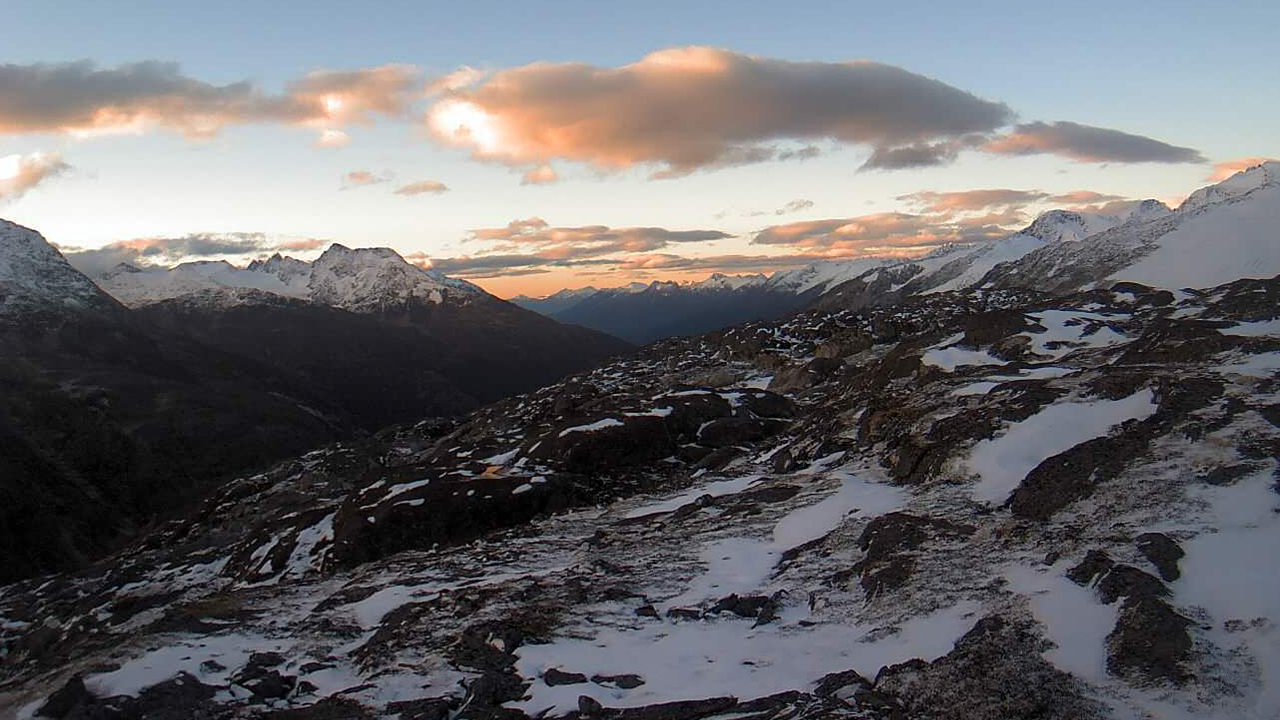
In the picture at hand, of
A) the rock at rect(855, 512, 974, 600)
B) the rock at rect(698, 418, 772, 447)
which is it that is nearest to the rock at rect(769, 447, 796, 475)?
the rock at rect(698, 418, 772, 447)

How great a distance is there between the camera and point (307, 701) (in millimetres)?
16094

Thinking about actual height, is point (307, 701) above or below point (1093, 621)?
below

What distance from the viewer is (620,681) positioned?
15.3m

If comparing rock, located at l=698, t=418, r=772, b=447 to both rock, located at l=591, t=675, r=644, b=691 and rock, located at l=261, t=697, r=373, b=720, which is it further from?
rock, located at l=261, t=697, r=373, b=720

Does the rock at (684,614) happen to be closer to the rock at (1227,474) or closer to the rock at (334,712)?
the rock at (334,712)

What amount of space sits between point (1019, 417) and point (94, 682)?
30679mm

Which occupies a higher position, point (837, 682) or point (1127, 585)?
point (1127, 585)

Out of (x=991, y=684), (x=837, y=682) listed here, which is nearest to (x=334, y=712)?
(x=837, y=682)

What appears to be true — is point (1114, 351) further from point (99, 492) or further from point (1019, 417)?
point (99, 492)

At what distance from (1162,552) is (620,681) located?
12.4 metres

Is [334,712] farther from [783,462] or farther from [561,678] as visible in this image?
[783,462]

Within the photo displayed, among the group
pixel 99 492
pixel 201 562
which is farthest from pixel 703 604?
pixel 99 492

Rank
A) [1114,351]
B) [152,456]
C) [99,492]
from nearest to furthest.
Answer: [1114,351] → [99,492] → [152,456]

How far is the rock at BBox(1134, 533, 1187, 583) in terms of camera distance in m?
15.0
